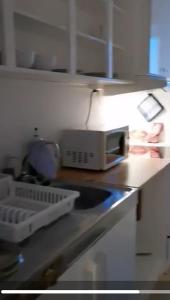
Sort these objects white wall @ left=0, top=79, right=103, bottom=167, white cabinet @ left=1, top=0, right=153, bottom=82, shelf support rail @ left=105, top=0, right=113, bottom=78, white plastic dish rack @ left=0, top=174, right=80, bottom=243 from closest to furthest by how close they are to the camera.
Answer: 1. white plastic dish rack @ left=0, top=174, right=80, bottom=243
2. white cabinet @ left=1, top=0, right=153, bottom=82
3. white wall @ left=0, top=79, right=103, bottom=167
4. shelf support rail @ left=105, top=0, right=113, bottom=78

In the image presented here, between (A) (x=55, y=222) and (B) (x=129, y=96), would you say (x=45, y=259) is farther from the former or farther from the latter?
(B) (x=129, y=96)

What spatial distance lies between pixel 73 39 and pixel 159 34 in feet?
3.48

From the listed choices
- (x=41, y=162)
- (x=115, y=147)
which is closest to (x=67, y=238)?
(x=41, y=162)

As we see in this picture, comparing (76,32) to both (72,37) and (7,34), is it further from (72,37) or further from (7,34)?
(7,34)

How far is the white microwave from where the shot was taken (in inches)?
74.7

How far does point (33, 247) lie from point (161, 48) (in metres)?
1.93

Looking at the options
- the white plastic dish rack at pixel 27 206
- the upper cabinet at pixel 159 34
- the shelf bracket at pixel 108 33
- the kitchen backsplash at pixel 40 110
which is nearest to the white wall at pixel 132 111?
the kitchen backsplash at pixel 40 110

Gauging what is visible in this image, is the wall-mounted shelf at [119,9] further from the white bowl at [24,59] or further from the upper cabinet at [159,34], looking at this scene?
the white bowl at [24,59]

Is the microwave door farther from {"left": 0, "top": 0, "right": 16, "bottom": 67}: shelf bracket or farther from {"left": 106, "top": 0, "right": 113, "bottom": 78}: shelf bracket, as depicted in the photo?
{"left": 0, "top": 0, "right": 16, "bottom": 67}: shelf bracket

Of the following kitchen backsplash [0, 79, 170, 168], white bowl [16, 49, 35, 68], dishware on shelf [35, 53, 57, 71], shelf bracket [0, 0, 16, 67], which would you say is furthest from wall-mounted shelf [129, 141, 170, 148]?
shelf bracket [0, 0, 16, 67]

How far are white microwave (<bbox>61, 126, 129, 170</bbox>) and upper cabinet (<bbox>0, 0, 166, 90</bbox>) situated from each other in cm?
34

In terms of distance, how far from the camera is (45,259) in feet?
2.83

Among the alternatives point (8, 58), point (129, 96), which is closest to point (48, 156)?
point (8, 58)

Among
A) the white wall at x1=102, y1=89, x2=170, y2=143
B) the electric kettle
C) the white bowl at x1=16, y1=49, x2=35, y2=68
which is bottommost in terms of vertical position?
the electric kettle
